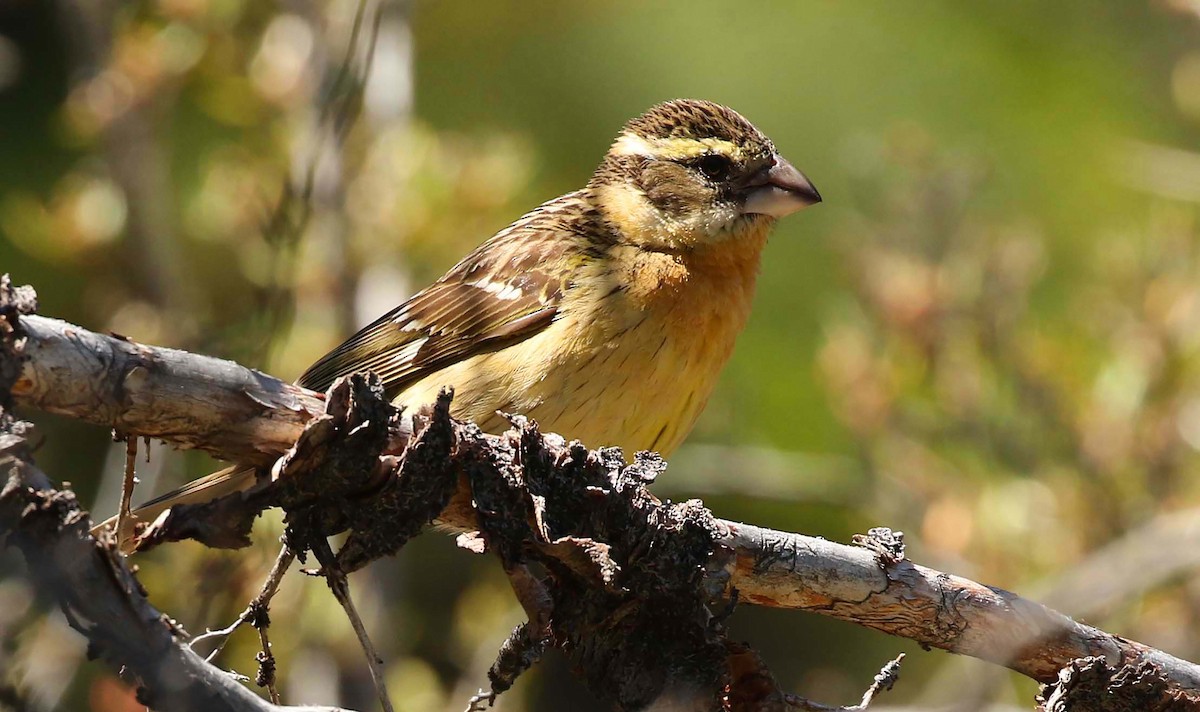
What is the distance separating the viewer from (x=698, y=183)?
447 centimetres

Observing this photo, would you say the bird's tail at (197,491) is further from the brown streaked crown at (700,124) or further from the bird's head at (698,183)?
the brown streaked crown at (700,124)

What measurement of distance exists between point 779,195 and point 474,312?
104 cm

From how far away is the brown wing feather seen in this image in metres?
4.28

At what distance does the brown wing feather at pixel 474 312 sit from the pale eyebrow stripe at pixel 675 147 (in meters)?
0.27

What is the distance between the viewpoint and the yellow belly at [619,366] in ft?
12.6

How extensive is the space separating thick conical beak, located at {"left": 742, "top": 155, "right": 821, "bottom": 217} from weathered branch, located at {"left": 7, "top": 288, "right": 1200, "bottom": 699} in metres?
1.72

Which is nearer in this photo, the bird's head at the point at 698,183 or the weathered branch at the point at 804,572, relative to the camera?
the weathered branch at the point at 804,572

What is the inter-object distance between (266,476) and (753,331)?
5.09 m

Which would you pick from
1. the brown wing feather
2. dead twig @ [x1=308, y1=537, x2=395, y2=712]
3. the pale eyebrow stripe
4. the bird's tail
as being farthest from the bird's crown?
dead twig @ [x1=308, y1=537, x2=395, y2=712]

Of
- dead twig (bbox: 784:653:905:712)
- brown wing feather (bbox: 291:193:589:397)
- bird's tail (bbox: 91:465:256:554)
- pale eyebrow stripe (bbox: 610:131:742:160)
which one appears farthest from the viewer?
pale eyebrow stripe (bbox: 610:131:742:160)

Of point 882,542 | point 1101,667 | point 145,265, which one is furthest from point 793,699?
point 145,265

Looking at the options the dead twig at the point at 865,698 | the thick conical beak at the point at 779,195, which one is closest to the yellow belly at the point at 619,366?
the thick conical beak at the point at 779,195

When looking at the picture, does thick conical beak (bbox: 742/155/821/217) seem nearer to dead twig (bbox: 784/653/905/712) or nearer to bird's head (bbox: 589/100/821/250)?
bird's head (bbox: 589/100/821/250)

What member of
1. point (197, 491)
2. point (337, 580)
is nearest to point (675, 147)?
point (197, 491)
